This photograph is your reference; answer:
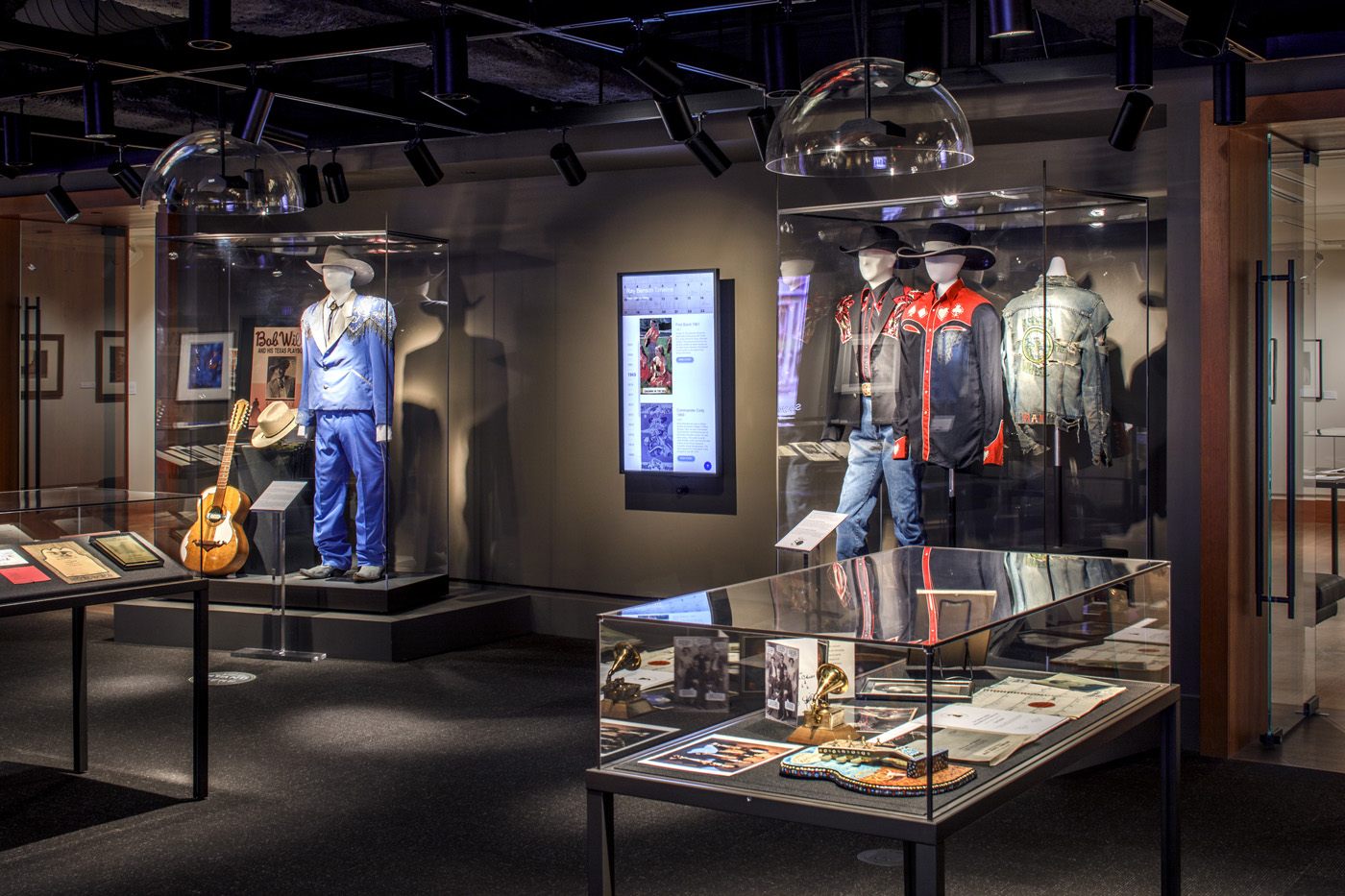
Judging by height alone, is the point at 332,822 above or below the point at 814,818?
below

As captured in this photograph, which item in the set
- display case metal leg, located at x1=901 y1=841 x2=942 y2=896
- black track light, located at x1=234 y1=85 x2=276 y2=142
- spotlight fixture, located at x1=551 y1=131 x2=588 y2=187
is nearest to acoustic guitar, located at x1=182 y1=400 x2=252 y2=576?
spotlight fixture, located at x1=551 y1=131 x2=588 y2=187

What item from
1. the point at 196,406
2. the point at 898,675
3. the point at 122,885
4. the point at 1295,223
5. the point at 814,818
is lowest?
A: the point at 122,885

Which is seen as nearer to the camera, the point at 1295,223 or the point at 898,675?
the point at 898,675

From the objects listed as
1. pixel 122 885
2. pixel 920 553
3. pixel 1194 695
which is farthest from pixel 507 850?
pixel 1194 695

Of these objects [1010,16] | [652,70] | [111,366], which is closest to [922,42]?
[1010,16]

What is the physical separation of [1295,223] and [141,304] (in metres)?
8.92

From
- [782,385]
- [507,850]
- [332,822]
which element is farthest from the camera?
[782,385]

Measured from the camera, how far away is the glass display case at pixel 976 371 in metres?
4.95

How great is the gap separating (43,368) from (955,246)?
758 centimetres

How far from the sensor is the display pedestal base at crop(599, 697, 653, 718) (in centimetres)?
219

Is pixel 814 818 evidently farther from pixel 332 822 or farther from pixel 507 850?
pixel 332 822

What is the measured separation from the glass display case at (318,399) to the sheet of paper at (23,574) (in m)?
2.55

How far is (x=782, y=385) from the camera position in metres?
5.44

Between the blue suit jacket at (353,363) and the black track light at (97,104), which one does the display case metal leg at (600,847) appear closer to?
the black track light at (97,104)
